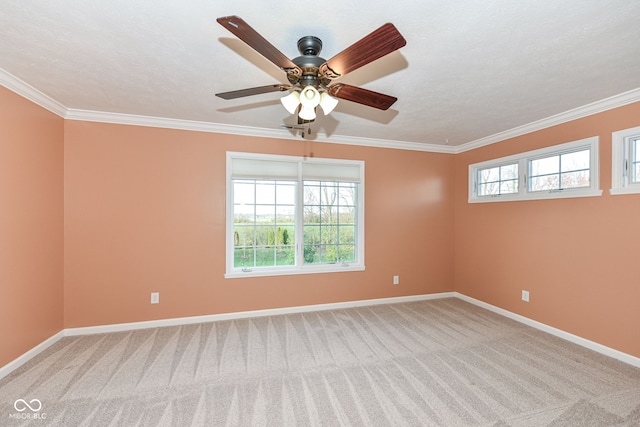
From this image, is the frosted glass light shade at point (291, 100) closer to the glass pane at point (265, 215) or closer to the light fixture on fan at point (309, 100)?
the light fixture on fan at point (309, 100)

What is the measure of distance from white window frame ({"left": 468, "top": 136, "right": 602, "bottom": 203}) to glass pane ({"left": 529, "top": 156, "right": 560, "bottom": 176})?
5 cm

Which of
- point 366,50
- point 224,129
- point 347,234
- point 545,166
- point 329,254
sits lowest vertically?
point 329,254

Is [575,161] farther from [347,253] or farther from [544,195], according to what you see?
[347,253]

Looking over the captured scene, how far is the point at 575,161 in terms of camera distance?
2992 mm

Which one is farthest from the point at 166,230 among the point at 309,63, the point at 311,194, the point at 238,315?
the point at 309,63

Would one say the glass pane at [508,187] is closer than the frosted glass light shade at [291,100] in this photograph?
No

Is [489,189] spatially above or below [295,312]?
above

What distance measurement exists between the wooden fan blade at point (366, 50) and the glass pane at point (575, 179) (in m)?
2.96

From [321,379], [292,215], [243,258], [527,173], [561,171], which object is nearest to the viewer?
[321,379]

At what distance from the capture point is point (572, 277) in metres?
2.97

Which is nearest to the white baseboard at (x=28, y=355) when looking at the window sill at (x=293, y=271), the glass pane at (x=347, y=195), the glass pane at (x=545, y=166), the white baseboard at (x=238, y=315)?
the white baseboard at (x=238, y=315)

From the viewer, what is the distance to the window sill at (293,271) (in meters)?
3.55

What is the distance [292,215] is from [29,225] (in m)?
2.67

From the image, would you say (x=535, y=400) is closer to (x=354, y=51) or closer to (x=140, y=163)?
(x=354, y=51)
